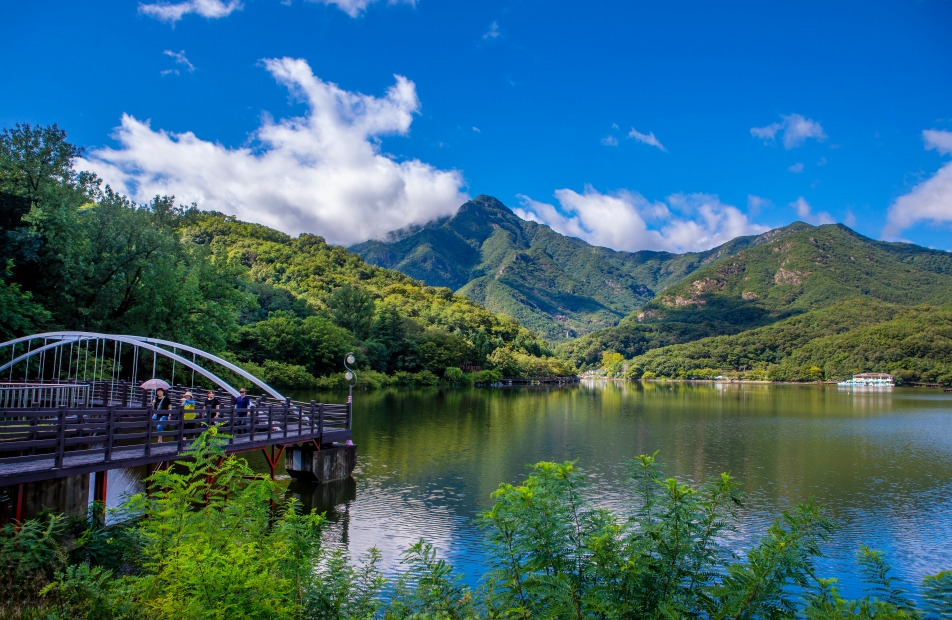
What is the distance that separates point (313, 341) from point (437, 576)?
8157cm

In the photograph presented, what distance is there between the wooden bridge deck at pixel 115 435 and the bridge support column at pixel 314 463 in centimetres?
53

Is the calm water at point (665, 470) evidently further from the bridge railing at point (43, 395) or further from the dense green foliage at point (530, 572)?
the bridge railing at point (43, 395)

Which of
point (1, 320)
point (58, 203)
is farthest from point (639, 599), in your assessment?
point (58, 203)

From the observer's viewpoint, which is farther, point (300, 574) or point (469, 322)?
point (469, 322)

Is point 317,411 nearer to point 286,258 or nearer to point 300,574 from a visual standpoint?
point 300,574

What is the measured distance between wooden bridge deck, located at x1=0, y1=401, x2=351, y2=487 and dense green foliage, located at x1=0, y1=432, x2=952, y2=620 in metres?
3.87

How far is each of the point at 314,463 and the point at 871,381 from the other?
171854 mm

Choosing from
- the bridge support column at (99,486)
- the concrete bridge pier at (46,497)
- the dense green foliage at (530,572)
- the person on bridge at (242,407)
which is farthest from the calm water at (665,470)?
the concrete bridge pier at (46,497)

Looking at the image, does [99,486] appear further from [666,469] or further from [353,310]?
[353,310]

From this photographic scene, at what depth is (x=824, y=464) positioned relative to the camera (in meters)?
30.6

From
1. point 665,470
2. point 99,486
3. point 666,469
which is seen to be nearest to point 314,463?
point 99,486

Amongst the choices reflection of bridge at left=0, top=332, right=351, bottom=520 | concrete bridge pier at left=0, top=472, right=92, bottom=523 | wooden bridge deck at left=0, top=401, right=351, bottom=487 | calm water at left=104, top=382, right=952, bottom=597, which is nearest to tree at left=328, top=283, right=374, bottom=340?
calm water at left=104, top=382, right=952, bottom=597

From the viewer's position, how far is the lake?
55.3ft

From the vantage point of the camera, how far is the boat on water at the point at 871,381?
146 metres
